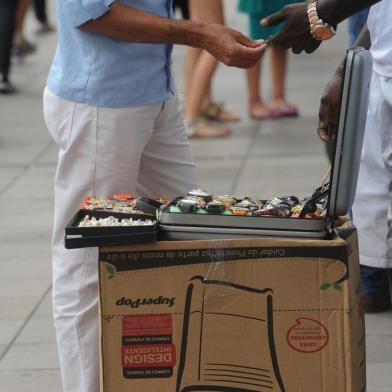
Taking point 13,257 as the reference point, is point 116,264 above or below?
above

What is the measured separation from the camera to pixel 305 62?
452 inches

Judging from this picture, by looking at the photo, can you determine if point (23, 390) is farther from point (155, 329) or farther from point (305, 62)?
point (305, 62)

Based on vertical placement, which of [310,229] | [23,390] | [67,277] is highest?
[310,229]

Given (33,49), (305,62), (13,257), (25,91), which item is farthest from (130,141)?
(33,49)

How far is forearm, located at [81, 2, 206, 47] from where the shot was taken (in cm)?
342

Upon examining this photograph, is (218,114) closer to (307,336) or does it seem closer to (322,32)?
(322,32)

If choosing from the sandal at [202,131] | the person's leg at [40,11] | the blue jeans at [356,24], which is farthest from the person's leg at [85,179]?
the person's leg at [40,11]

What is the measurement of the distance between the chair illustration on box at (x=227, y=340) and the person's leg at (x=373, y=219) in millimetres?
1759

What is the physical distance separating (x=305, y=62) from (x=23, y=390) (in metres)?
7.78

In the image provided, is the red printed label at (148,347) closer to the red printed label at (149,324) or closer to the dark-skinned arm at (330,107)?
the red printed label at (149,324)

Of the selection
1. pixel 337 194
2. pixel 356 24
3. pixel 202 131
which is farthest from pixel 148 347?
pixel 202 131

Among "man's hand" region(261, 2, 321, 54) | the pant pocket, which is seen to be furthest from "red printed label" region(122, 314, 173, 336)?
"man's hand" region(261, 2, 321, 54)

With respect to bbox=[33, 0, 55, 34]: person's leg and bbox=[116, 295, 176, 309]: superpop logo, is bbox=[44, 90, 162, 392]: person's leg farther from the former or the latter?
bbox=[33, 0, 55, 34]: person's leg

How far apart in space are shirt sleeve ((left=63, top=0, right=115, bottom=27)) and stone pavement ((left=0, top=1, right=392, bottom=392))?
1562 mm
